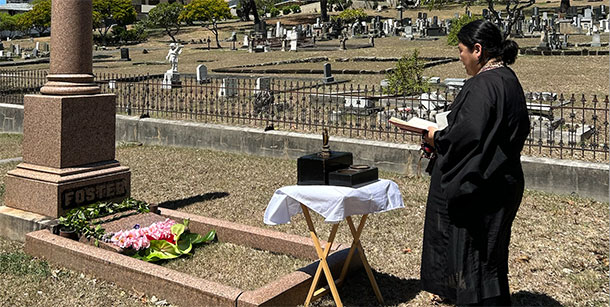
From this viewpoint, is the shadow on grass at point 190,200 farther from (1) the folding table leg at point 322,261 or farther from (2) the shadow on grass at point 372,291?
(1) the folding table leg at point 322,261

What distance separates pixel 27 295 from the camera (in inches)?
188

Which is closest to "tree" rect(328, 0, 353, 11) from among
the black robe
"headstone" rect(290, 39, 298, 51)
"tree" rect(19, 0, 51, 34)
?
"tree" rect(19, 0, 51, 34)

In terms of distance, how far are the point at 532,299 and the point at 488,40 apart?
2.32 metres

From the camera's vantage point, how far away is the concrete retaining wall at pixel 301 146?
7.77 m

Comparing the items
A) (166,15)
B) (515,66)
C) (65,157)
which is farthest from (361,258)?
(166,15)

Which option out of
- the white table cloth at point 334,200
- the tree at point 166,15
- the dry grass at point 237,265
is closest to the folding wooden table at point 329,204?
the white table cloth at point 334,200

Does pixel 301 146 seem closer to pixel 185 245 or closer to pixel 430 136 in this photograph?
pixel 185 245

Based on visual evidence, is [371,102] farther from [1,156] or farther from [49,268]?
[49,268]

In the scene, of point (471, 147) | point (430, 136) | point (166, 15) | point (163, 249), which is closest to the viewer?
point (471, 147)

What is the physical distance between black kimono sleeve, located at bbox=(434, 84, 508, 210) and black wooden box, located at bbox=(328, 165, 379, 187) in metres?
0.90

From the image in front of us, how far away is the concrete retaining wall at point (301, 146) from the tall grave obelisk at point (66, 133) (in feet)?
13.9

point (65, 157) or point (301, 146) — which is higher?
point (65, 157)

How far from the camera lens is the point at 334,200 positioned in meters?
4.03

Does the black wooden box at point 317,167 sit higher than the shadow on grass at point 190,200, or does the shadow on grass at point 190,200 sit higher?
the black wooden box at point 317,167
